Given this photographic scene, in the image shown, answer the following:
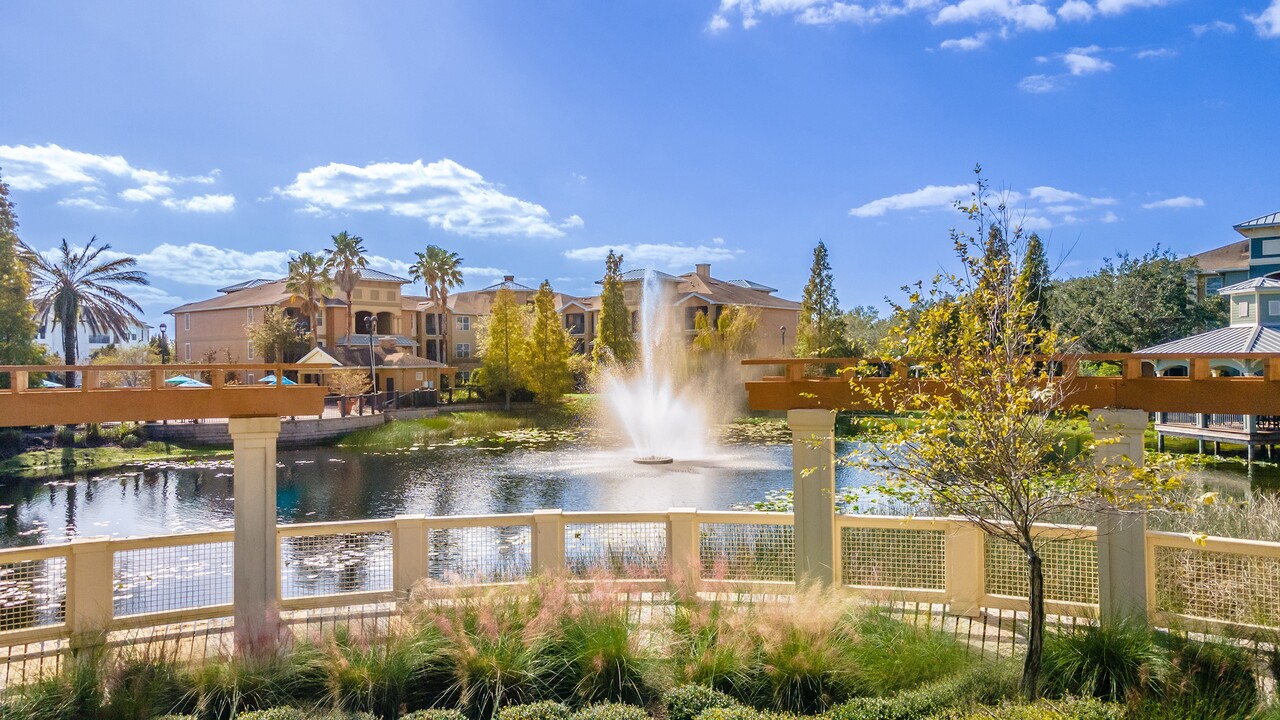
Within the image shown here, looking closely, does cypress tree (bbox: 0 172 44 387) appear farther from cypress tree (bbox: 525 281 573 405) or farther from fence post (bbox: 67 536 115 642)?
fence post (bbox: 67 536 115 642)

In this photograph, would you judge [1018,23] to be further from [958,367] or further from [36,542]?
[36,542]

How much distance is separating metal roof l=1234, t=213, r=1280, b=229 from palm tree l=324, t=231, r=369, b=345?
164ft

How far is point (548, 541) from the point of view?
28.4 feet

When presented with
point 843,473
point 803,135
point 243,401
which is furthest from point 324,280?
point 243,401

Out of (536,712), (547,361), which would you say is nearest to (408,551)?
(536,712)

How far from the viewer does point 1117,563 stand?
7543 millimetres

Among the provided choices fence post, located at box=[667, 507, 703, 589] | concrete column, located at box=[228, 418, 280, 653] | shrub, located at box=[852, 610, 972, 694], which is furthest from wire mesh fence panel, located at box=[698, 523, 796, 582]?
concrete column, located at box=[228, 418, 280, 653]

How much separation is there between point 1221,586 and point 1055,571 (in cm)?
138

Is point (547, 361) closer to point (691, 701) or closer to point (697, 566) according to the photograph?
point (697, 566)

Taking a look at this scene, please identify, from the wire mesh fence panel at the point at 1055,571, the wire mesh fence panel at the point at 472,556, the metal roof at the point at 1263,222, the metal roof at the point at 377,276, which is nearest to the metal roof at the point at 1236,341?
the metal roof at the point at 1263,222

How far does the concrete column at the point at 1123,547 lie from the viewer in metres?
7.42

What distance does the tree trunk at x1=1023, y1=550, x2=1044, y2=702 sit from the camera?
5.80 meters

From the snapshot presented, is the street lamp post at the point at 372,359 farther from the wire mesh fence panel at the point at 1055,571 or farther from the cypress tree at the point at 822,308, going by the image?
the wire mesh fence panel at the point at 1055,571

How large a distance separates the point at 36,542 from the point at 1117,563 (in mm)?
22900
